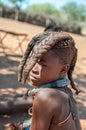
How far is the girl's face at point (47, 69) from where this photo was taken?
5.55 feet

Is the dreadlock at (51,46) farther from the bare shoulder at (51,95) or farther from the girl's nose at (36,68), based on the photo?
the bare shoulder at (51,95)

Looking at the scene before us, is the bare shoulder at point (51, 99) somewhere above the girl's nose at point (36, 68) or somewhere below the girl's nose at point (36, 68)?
below

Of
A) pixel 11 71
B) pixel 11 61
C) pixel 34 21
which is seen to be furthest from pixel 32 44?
pixel 34 21

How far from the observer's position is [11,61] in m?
9.81

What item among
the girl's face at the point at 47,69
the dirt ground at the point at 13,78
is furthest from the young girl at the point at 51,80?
the dirt ground at the point at 13,78

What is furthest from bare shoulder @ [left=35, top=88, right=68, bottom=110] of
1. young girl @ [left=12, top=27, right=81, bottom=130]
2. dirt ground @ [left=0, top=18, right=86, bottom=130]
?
dirt ground @ [left=0, top=18, right=86, bottom=130]

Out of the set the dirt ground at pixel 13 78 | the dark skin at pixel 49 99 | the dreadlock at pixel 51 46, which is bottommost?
the dirt ground at pixel 13 78

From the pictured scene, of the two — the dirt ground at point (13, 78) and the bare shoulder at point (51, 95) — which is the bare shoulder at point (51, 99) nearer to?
the bare shoulder at point (51, 95)

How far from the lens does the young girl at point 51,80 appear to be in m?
1.64

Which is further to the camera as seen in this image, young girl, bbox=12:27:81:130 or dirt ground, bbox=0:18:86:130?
dirt ground, bbox=0:18:86:130

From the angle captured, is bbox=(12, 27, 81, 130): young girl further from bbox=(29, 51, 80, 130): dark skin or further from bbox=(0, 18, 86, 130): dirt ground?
bbox=(0, 18, 86, 130): dirt ground

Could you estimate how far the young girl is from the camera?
1.64m

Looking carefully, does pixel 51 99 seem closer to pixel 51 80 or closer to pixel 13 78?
pixel 51 80

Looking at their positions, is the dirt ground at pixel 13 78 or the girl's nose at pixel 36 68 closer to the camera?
the girl's nose at pixel 36 68
